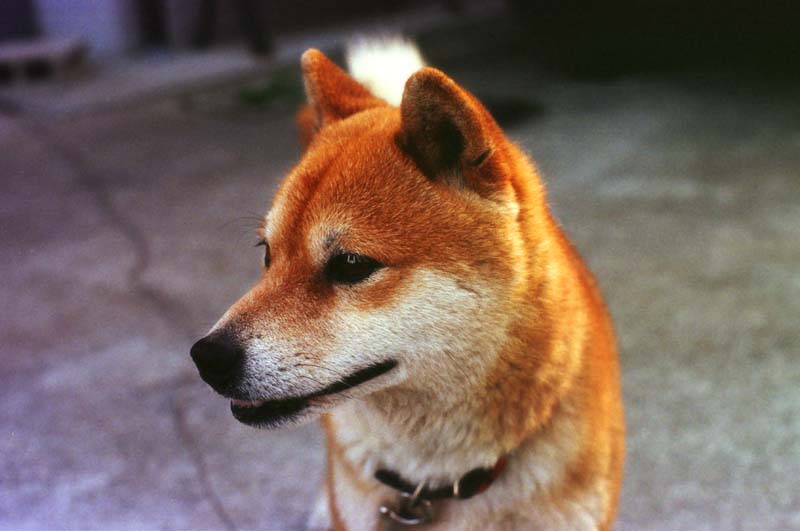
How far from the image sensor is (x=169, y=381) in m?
3.38

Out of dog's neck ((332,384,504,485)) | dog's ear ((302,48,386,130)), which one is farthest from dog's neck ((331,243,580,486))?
dog's ear ((302,48,386,130))

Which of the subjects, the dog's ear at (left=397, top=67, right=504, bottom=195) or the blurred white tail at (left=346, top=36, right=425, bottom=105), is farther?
the blurred white tail at (left=346, top=36, right=425, bottom=105)

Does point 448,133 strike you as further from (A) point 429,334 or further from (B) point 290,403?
(B) point 290,403

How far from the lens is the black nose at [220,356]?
164 centimetres

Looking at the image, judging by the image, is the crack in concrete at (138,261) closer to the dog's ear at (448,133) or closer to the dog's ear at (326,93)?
the dog's ear at (326,93)

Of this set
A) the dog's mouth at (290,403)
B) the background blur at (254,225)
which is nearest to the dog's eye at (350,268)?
the dog's mouth at (290,403)

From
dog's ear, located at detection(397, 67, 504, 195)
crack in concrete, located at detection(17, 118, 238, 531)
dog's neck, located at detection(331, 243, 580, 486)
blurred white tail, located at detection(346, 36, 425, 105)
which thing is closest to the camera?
dog's ear, located at detection(397, 67, 504, 195)

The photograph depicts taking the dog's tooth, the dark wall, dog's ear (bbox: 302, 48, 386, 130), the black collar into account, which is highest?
dog's ear (bbox: 302, 48, 386, 130)

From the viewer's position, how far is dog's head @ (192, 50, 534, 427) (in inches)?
65.7

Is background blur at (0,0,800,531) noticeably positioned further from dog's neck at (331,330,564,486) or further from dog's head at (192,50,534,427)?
dog's head at (192,50,534,427)

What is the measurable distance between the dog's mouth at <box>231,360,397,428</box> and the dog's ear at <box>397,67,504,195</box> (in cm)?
42

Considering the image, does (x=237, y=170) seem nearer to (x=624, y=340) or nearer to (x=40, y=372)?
(x=40, y=372)

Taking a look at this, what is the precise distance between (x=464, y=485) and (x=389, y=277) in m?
0.50

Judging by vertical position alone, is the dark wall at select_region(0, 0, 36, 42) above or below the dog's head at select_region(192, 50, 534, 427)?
below
